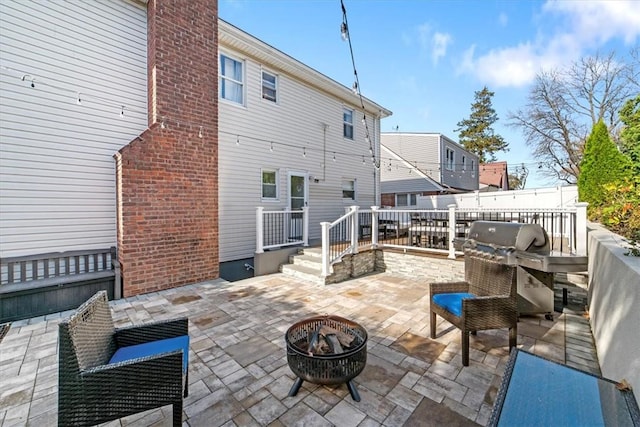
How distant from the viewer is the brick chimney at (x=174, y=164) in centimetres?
527

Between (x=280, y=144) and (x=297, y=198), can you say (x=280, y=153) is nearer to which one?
(x=280, y=144)

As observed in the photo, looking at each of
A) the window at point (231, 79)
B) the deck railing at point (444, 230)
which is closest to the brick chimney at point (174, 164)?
the window at point (231, 79)

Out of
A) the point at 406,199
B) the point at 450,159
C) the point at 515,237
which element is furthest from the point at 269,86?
the point at 450,159

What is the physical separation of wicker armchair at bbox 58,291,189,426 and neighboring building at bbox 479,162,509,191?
29545 millimetres

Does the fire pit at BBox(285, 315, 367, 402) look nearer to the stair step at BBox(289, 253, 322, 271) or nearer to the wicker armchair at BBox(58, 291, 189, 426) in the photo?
the wicker armchair at BBox(58, 291, 189, 426)

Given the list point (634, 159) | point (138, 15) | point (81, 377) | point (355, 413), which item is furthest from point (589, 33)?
point (81, 377)

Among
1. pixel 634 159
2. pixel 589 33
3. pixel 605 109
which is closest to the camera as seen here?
pixel 634 159

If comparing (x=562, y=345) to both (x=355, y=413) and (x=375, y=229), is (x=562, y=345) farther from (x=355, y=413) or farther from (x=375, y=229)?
(x=375, y=229)

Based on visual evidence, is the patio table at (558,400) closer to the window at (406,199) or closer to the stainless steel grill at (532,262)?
the stainless steel grill at (532,262)

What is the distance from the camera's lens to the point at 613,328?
2598 millimetres

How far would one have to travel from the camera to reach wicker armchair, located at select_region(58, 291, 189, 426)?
1.73 m

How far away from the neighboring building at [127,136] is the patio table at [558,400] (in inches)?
231

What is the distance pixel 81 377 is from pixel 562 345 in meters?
4.81

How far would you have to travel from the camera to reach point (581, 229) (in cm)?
471
